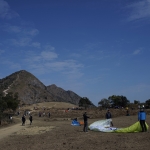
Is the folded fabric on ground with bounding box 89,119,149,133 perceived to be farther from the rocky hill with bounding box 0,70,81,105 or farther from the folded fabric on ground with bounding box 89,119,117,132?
the rocky hill with bounding box 0,70,81,105

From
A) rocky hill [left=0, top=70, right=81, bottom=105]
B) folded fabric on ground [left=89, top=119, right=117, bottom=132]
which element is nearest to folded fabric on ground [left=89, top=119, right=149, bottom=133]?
folded fabric on ground [left=89, top=119, right=117, bottom=132]

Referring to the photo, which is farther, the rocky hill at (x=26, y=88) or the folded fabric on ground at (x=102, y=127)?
the rocky hill at (x=26, y=88)

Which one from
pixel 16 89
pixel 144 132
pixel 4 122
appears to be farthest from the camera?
pixel 16 89

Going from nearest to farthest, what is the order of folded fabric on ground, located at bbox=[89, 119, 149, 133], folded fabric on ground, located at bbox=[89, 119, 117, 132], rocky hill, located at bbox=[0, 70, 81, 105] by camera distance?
folded fabric on ground, located at bbox=[89, 119, 149, 133] < folded fabric on ground, located at bbox=[89, 119, 117, 132] < rocky hill, located at bbox=[0, 70, 81, 105]

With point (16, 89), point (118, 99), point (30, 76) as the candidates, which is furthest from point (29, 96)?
point (118, 99)

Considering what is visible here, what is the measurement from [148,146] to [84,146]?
3.80m

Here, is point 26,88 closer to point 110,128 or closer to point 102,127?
point 102,127

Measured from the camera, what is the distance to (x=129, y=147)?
48.9ft

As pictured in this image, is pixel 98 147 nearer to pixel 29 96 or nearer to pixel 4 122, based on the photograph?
pixel 4 122

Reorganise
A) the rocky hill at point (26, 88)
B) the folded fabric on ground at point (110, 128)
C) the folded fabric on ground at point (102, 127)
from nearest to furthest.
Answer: the folded fabric on ground at point (110, 128), the folded fabric on ground at point (102, 127), the rocky hill at point (26, 88)

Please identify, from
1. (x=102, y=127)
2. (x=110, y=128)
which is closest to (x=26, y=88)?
(x=102, y=127)

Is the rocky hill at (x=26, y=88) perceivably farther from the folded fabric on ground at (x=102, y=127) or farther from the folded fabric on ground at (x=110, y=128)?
the folded fabric on ground at (x=110, y=128)

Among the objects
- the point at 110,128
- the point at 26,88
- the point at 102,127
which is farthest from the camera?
the point at 26,88

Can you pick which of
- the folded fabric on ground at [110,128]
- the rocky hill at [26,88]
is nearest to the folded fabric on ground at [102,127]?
the folded fabric on ground at [110,128]
